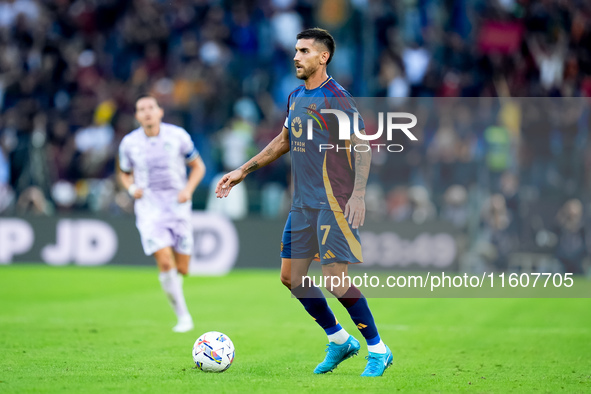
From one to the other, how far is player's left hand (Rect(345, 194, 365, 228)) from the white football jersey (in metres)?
3.96

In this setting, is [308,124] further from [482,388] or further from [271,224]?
[271,224]

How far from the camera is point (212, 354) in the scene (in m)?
6.55

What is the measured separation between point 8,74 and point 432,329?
14.6m

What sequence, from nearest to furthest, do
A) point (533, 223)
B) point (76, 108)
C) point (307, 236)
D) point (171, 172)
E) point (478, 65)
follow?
1. point (307, 236)
2. point (171, 172)
3. point (533, 223)
4. point (478, 65)
5. point (76, 108)

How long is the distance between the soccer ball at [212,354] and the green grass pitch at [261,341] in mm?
113

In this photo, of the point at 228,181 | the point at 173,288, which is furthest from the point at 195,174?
the point at 228,181

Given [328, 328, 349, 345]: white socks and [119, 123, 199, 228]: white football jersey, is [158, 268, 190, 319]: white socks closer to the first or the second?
[119, 123, 199, 228]: white football jersey

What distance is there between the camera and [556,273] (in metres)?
15.9

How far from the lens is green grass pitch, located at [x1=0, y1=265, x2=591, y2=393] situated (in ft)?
20.1

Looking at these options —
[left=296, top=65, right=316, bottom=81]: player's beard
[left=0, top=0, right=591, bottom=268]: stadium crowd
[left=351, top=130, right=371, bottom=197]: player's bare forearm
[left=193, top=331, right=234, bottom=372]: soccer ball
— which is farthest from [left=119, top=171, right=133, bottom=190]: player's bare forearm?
[left=0, top=0, right=591, bottom=268]: stadium crowd

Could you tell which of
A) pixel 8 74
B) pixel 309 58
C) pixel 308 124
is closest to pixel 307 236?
pixel 308 124

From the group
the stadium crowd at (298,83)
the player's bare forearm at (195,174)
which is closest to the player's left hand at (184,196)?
the player's bare forearm at (195,174)

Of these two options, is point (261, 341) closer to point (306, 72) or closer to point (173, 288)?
point (173, 288)

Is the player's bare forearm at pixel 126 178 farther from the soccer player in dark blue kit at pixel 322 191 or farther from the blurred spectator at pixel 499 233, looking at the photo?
the blurred spectator at pixel 499 233
